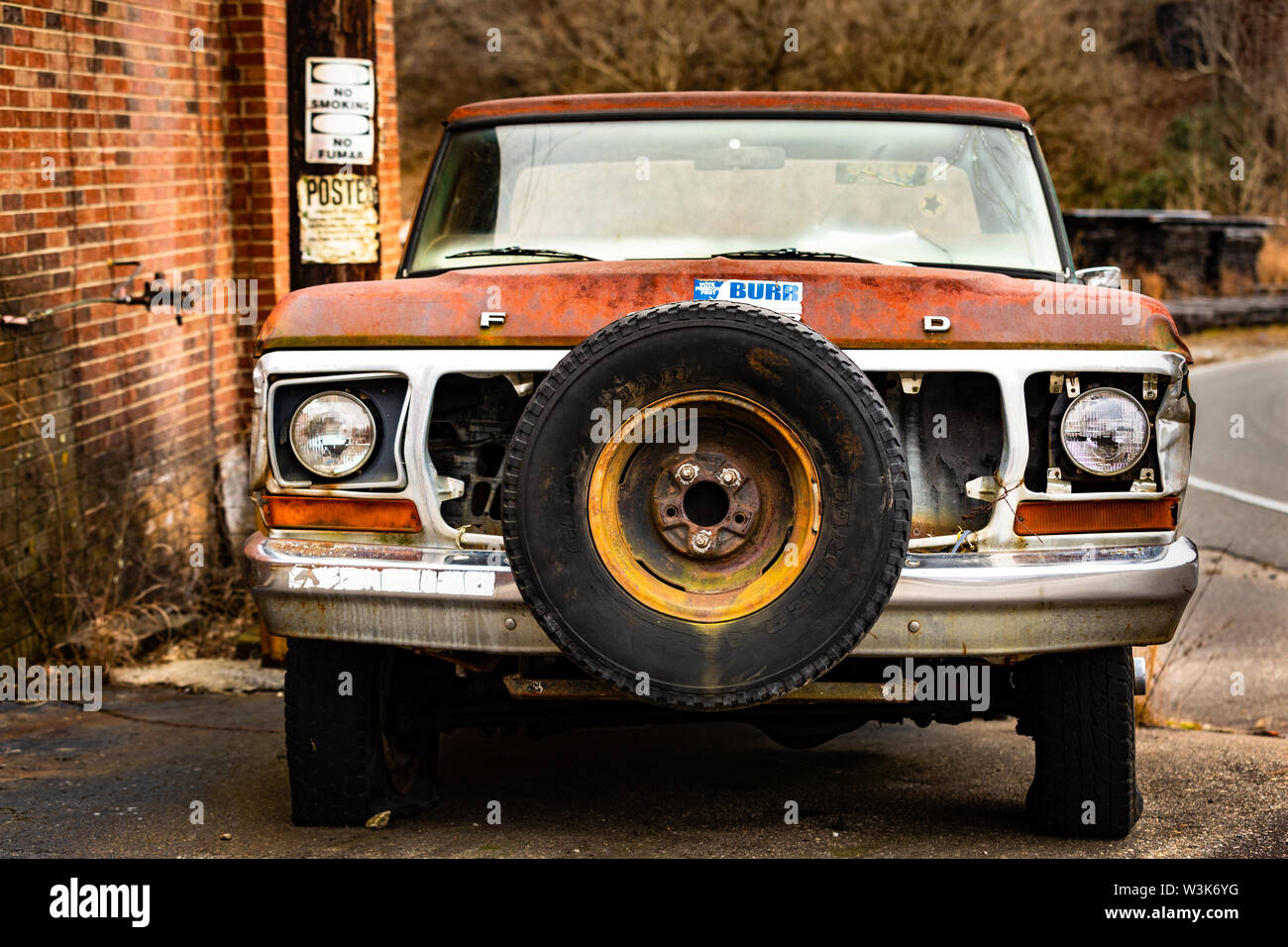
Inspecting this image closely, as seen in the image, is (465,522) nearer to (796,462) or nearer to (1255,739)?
(796,462)

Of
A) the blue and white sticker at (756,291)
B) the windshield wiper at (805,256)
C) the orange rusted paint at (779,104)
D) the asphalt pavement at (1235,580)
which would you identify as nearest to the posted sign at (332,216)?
the orange rusted paint at (779,104)

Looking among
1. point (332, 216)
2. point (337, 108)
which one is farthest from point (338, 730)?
point (337, 108)

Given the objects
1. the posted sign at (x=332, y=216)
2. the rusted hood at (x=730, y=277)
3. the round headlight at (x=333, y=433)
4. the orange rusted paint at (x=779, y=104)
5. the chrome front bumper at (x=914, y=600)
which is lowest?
the chrome front bumper at (x=914, y=600)

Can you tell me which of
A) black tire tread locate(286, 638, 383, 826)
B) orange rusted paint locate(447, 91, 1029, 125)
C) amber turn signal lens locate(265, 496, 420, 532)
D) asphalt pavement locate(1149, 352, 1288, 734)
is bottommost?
asphalt pavement locate(1149, 352, 1288, 734)

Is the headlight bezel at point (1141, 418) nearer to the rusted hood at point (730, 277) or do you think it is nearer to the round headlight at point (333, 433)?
the rusted hood at point (730, 277)

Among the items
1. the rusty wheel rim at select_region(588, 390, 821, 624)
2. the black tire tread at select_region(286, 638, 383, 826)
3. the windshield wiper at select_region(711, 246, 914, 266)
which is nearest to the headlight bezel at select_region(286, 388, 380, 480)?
the black tire tread at select_region(286, 638, 383, 826)

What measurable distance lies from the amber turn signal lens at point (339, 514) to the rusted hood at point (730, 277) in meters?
0.39

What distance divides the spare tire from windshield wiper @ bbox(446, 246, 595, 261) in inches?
47.5

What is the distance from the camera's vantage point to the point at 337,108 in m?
5.66

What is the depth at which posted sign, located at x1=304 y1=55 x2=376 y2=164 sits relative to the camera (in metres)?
5.63

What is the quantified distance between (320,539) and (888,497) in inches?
57.5

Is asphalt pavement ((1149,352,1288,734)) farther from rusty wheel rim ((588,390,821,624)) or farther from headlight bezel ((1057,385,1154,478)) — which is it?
rusty wheel rim ((588,390,821,624))

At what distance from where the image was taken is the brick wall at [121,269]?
579cm

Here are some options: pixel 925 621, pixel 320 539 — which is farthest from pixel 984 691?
pixel 320 539
